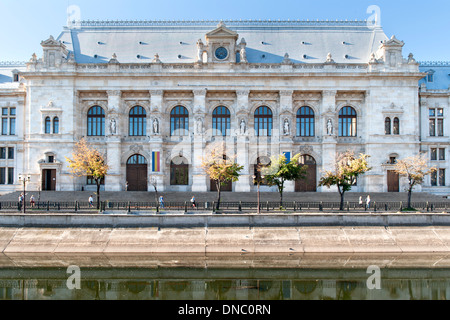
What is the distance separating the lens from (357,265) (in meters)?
25.5

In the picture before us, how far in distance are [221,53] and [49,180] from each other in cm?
2832

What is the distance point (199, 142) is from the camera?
4866cm

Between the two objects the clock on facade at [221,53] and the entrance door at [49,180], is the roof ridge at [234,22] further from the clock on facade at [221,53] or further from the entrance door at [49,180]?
the entrance door at [49,180]

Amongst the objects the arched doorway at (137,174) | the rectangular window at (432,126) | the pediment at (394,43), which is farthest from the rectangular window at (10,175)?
→ the rectangular window at (432,126)

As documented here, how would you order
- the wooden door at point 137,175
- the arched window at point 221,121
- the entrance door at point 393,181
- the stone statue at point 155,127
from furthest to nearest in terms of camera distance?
the wooden door at point 137,175, the arched window at point 221,121, the stone statue at point 155,127, the entrance door at point 393,181

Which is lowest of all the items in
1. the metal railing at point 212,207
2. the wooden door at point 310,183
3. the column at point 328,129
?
the metal railing at point 212,207

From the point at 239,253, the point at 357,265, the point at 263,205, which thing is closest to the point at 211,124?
the point at 263,205

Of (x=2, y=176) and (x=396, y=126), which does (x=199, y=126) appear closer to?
(x=396, y=126)

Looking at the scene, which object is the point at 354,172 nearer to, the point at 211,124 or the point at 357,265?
the point at 357,265

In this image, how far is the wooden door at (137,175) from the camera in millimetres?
50250

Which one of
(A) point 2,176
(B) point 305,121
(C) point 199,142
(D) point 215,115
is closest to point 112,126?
(C) point 199,142

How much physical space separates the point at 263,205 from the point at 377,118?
2336 cm

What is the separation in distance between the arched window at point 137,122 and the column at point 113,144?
6.79 ft

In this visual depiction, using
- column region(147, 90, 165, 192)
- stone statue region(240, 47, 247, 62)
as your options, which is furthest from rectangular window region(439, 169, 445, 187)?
column region(147, 90, 165, 192)
